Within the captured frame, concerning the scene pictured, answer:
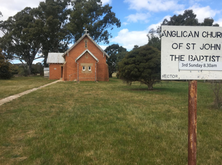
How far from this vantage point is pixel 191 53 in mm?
2760

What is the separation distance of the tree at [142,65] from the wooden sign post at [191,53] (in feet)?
40.9

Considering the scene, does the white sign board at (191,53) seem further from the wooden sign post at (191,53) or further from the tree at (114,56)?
the tree at (114,56)

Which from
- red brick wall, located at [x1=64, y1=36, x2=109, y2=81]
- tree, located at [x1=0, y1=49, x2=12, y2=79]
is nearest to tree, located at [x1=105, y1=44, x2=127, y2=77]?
red brick wall, located at [x1=64, y1=36, x2=109, y2=81]

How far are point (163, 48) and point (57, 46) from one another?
52174 millimetres

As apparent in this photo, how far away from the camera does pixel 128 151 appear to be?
13.1 feet

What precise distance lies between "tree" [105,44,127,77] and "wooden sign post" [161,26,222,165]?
45.0 metres

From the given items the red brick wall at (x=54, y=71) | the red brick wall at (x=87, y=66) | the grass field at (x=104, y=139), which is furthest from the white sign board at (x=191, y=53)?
the red brick wall at (x=54, y=71)

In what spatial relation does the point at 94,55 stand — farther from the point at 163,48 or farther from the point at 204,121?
the point at 163,48

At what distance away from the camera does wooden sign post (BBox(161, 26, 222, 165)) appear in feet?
8.89

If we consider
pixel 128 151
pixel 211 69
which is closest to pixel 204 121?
pixel 128 151

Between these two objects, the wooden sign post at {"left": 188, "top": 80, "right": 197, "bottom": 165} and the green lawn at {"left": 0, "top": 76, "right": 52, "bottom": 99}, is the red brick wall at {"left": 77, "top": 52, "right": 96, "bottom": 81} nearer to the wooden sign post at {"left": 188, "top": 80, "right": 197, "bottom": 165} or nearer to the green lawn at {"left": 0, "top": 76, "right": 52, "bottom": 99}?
the green lawn at {"left": 0, "top": 76, "right": 52, "bottom": 99}

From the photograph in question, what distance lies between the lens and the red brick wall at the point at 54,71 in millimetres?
38750

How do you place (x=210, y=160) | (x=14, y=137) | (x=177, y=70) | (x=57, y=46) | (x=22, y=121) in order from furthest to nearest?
(x=57, y=46) → (x=22, y=121) → (x=14, y=137) → (x=210, y=160) → (x=177, y=70)

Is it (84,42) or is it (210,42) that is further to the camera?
(84,42)
